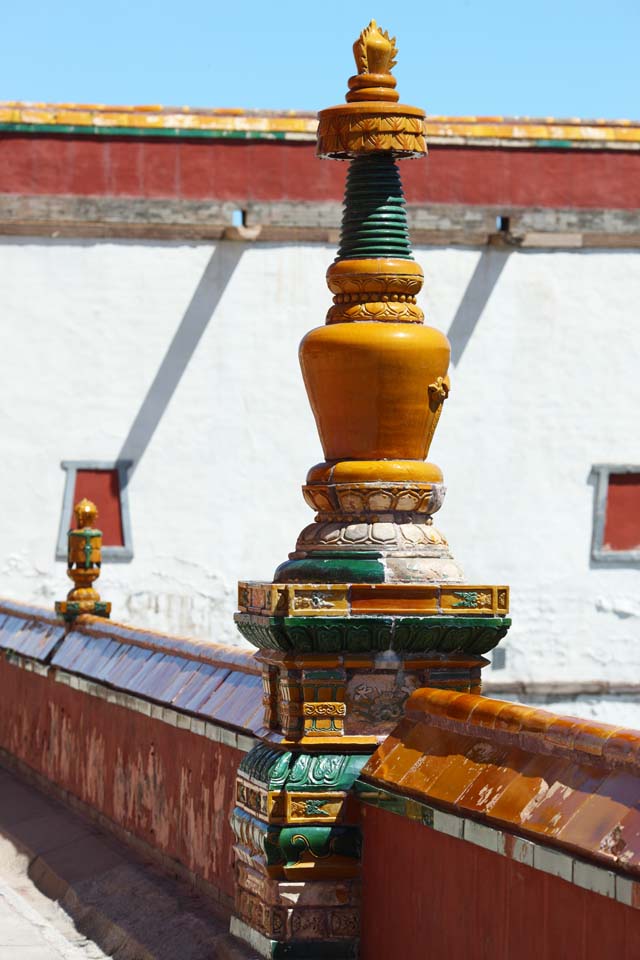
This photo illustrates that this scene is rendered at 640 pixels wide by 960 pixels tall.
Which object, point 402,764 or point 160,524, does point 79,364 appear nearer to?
point 160,524

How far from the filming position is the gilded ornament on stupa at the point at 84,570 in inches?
360

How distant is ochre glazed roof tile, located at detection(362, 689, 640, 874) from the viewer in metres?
3.29

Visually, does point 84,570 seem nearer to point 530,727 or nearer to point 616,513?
point 530,727

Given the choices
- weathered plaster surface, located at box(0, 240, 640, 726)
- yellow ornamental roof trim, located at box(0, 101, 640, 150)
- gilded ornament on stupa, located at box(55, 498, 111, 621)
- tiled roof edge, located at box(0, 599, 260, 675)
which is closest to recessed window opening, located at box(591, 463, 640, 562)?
weathered plaster surface, located at box(0, 240, 640, 726)

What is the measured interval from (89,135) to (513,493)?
209 inches

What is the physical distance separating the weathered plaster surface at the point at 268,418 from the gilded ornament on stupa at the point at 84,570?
6640mm

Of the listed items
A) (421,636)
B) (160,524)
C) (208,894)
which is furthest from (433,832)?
(160,524)

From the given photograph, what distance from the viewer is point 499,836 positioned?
3.65m

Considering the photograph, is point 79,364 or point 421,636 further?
point 79,364

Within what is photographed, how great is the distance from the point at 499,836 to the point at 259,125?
1430 centimetres

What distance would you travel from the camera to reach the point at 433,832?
4082 millimetres

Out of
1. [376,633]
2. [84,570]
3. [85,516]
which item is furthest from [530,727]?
[85,516]

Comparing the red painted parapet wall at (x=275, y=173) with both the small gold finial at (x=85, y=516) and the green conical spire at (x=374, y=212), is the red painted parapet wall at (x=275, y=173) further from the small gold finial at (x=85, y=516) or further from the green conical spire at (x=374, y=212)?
the green conical spire at (x=374, y=212)

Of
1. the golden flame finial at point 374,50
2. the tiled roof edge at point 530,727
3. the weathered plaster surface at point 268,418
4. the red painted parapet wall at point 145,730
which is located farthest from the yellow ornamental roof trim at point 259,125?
the tiled roof edge at point 530,727
